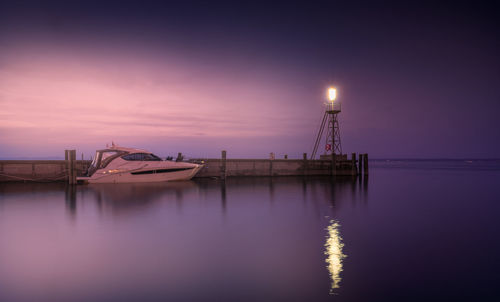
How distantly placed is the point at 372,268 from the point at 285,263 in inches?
82.2

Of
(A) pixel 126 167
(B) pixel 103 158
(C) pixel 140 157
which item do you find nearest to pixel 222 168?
(C) pixel 140 157

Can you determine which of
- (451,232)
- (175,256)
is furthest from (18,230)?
(451,232)

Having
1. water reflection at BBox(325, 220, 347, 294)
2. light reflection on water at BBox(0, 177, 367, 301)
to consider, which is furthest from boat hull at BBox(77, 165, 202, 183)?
water reflection at BBox(325, 220, 347, 294)

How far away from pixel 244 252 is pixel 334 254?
2.52 metres

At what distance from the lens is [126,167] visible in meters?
24.9

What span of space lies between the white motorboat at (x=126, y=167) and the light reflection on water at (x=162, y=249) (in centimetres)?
687

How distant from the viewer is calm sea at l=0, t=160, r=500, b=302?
20.4ft

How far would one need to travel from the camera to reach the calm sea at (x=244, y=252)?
6.21 meters

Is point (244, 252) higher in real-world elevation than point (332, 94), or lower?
lower

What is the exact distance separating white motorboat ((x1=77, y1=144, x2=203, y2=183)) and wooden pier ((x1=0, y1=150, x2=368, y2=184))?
1745mm

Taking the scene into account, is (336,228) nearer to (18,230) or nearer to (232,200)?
(232,200)

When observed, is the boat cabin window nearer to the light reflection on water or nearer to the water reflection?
the light reflection on water

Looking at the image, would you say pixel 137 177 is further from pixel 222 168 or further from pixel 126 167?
pixel 222 168

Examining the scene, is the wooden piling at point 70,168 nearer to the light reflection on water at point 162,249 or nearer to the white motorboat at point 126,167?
the white motorboat at point 126,167
